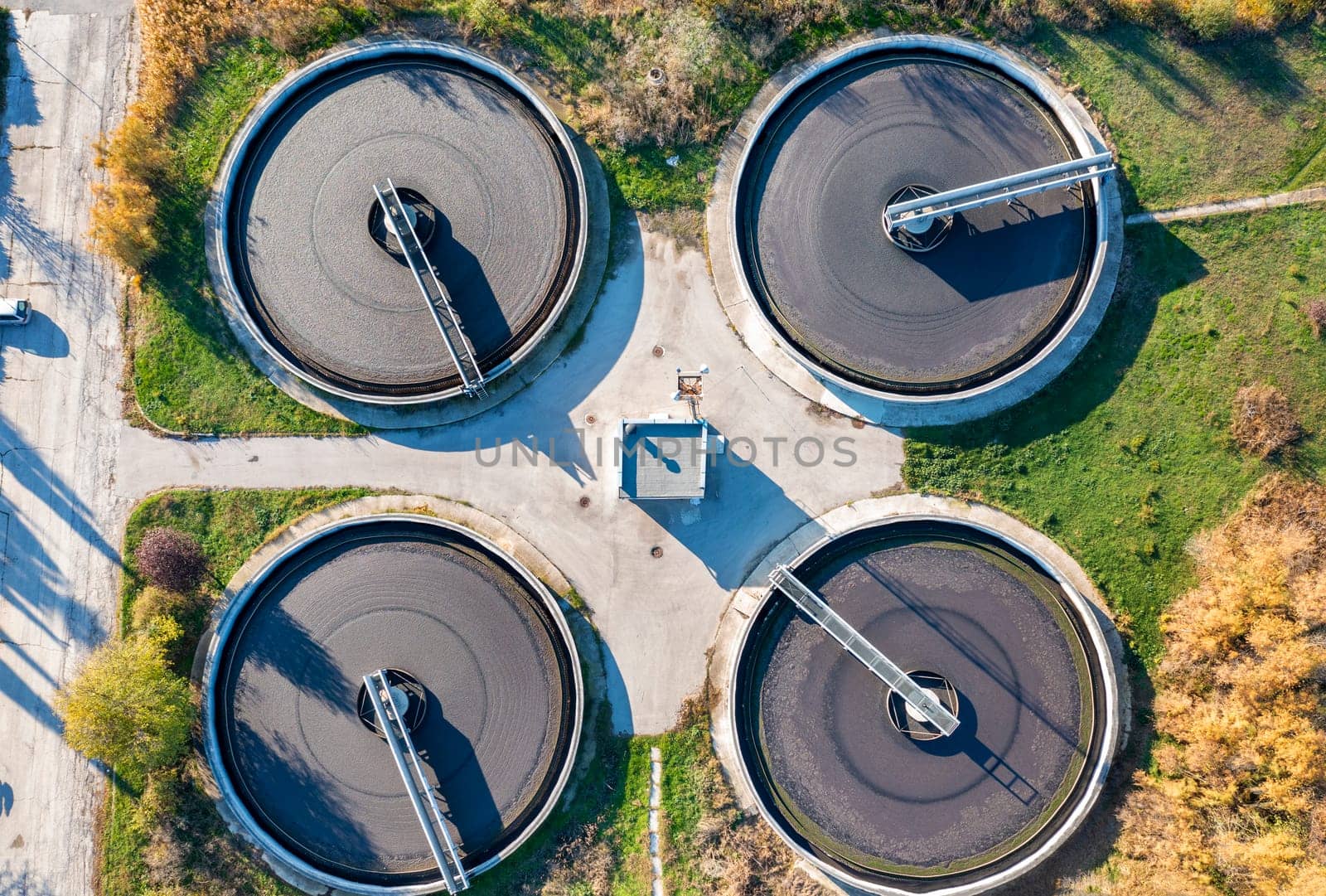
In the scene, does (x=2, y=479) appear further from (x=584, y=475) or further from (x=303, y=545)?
(x=584, y=475)

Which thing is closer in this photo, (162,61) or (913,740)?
(913,740)

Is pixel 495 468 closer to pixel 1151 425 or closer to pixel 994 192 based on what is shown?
pixel 994 192

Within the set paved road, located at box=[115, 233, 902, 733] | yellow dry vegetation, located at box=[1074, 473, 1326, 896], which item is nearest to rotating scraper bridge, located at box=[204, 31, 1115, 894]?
paved road, located at box=[115, 233, 902, 733]

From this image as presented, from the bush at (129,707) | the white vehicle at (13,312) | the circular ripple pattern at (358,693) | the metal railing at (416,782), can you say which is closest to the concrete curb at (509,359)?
the circular ripple pattern at (358,693)

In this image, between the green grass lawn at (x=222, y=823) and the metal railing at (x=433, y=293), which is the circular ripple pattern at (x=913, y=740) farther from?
the metal railing at (x=433, y=293)

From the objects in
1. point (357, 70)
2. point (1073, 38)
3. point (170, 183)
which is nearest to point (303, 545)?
point (170, 183)

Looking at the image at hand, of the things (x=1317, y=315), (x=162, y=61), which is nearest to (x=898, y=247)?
(x=1317, y=315)

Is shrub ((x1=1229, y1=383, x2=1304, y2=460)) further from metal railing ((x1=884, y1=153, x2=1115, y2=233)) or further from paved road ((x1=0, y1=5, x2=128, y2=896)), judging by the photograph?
paved road ((x1=0, y1=5, x2=128, y2=896))
